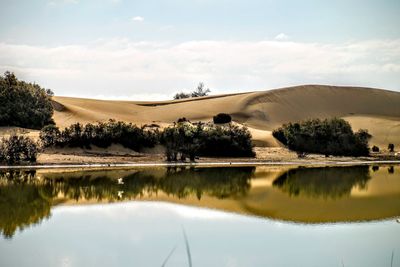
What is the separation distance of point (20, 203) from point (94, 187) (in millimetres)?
6642

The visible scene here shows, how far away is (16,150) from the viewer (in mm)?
50312

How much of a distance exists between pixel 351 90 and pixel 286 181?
253 ft

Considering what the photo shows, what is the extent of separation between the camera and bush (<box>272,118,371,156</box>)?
66.7 metres

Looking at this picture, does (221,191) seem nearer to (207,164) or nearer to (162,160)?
(207,164)

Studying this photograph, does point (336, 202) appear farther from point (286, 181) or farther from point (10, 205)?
point (10, 205)

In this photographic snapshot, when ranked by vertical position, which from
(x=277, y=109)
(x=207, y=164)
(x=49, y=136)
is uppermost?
(x=277, y=109)

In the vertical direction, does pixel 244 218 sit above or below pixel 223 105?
below

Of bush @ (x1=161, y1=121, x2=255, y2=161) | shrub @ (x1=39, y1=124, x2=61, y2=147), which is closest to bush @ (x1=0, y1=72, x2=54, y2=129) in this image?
shrub @ (x1=39, y1=124, x2=61, y2=147)

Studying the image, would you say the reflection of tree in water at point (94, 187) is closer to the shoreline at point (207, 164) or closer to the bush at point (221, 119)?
the shoreline at point (207, 164)

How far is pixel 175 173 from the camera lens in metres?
43.8

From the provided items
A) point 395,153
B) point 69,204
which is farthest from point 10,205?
point 395,153

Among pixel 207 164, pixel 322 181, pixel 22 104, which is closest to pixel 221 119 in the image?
pixel 22 104

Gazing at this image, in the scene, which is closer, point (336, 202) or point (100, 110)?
point (336, 202)

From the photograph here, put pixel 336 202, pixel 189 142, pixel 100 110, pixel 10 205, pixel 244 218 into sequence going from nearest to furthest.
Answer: pixel 244 218 → pixel 10 205 → pixel 336 202 → pixel 189 142 → pixel 100 110
